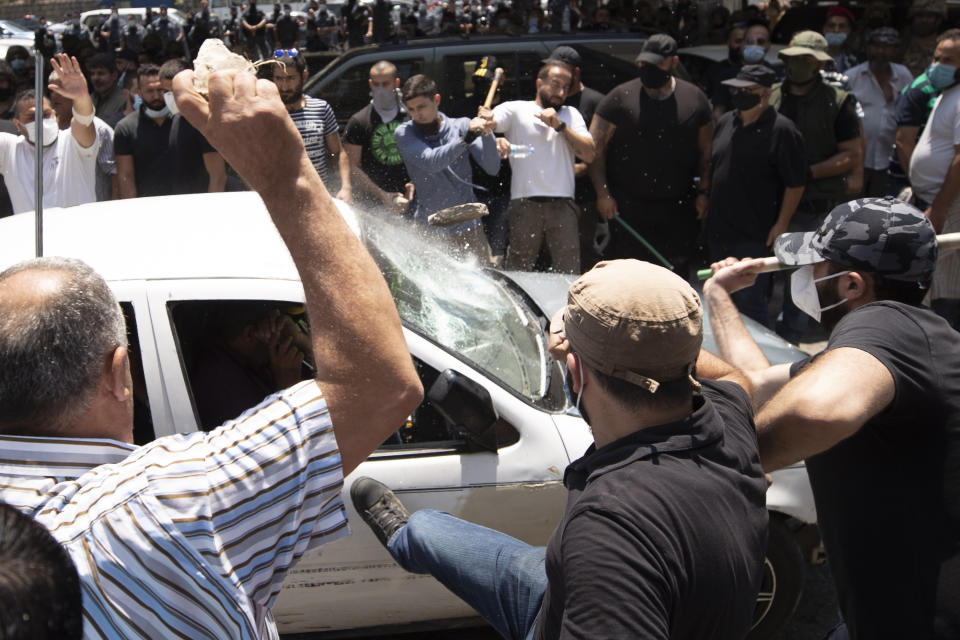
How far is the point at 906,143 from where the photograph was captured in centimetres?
579

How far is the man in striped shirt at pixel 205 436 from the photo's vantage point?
119 cm

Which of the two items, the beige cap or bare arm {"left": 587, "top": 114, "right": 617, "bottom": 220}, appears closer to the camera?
the beige cap

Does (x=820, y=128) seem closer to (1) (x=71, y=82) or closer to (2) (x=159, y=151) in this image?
(2) (x=159, y=151)

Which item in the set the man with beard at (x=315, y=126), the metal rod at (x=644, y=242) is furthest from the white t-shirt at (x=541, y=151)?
the man with beard at (x=315, y=126)

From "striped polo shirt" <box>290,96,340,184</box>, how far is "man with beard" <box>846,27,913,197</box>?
3.98m

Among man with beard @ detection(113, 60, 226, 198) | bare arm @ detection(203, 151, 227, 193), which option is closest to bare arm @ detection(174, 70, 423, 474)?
bare arm @ detection(203, 151, 227, 193)

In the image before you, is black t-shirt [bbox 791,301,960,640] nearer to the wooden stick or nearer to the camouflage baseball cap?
the camouflage baseball cap

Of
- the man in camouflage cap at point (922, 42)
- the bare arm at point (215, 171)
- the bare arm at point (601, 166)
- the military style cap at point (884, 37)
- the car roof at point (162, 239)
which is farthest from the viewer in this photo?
the man in camouflage cap at point (922, 42)

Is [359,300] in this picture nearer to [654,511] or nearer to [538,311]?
[654,511]

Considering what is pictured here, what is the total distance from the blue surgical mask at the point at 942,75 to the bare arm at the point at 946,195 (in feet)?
1.55

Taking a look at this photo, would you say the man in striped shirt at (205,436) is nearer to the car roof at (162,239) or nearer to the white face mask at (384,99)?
the car roof at (162,239)

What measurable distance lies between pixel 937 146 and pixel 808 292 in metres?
3.67

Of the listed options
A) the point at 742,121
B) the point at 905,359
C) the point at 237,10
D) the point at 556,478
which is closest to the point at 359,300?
the point at 905,359

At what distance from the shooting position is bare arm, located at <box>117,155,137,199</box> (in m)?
5.33
